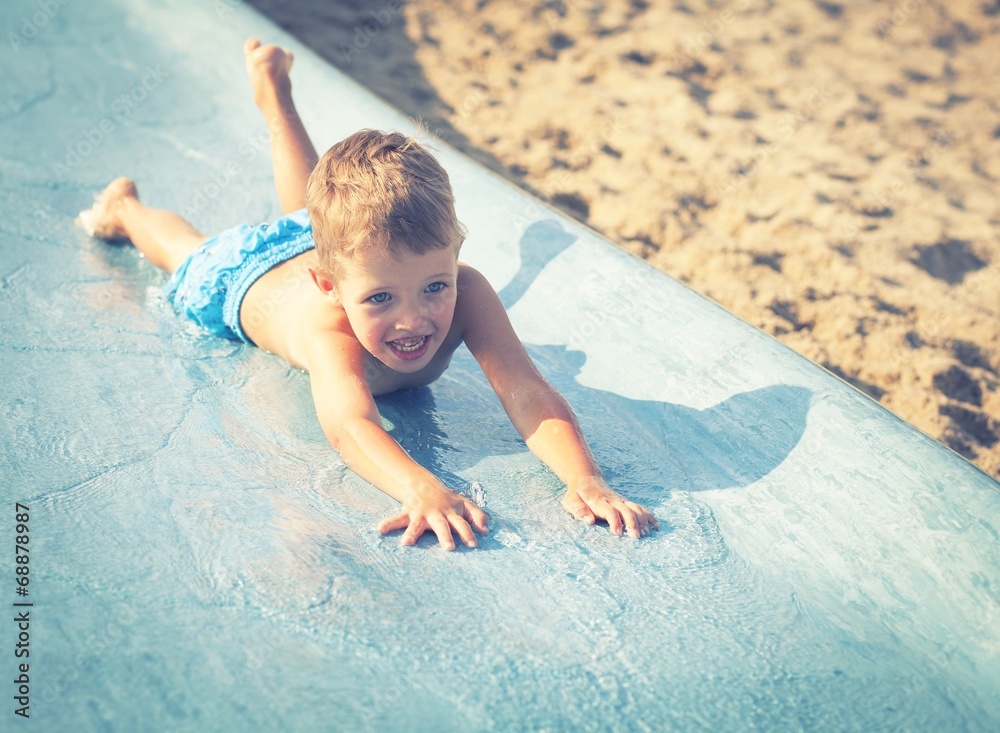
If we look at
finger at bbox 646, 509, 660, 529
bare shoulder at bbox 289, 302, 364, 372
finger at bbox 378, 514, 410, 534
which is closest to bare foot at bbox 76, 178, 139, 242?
bare shoulder at bbox 289, 302, 364, 372

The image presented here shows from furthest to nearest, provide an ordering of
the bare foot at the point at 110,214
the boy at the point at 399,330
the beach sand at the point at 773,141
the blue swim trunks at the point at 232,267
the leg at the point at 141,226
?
the beach sand at the point at 773,141 < the bare foot at the point at 110,214 < the leg at the point at 141,226 < the blue swim trunks at the point at 232,267 < the boy at the point at 399,330

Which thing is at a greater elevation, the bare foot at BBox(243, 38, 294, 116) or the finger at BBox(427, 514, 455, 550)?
the bare foot at BBox(243, 38, 294, 116)

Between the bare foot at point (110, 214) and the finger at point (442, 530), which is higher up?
the finger at point (442, 530)

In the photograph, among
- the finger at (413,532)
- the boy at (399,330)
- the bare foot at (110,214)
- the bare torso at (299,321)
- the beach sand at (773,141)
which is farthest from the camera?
the beach sand at (773,141)

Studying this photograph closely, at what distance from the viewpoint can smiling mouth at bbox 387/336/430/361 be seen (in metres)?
1.69

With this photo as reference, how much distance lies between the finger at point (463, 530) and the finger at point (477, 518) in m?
0.03

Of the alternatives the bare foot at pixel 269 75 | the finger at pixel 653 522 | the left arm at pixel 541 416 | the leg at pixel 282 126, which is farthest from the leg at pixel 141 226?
the finger at pixel 653 522

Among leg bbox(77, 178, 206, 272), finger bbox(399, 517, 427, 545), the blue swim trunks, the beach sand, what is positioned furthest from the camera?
the beach sand

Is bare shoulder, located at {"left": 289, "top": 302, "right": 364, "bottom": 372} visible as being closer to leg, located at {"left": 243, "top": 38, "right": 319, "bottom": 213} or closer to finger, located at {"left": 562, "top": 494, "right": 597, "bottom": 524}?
finger, located at {"left": 562, "top": 494, "right": 597, "bottom": 524}

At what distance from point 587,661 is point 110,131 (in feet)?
8.33

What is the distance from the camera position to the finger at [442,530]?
4.85 feet

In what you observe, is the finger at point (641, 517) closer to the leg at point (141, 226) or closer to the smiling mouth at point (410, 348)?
the smiling mouth at point (410, 348)

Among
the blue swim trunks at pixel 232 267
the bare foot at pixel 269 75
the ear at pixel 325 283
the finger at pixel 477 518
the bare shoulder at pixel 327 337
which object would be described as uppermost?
the bare foot at pixel 269 75

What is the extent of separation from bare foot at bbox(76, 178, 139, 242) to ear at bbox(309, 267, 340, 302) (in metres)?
1.01
